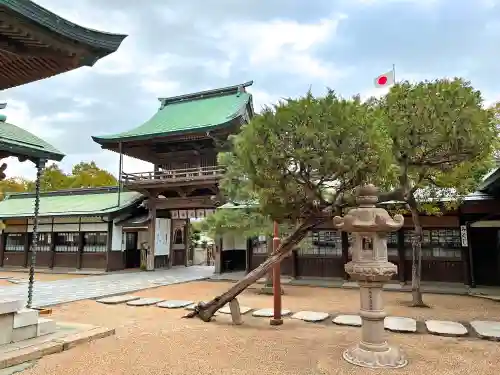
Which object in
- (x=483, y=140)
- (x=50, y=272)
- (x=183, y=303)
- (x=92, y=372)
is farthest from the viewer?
(x=50, y=272)

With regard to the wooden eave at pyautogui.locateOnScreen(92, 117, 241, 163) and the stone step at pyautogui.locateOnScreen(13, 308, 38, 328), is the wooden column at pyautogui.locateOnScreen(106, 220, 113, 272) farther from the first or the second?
the stone step at pyautogui.locateOnScreen(13, 308, 38, 328)

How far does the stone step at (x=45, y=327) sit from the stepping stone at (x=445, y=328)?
6.44m

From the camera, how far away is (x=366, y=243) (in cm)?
542

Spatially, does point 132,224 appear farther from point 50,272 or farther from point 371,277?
point 371,277

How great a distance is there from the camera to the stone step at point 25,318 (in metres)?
5.49

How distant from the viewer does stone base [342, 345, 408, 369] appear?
4.91 meters

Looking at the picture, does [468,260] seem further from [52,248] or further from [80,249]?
[52,248]

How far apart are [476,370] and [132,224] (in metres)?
17.0

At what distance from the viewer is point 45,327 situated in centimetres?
600

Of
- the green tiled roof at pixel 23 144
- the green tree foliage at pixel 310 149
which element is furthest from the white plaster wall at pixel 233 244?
the green tree foliage at pixel 310 149

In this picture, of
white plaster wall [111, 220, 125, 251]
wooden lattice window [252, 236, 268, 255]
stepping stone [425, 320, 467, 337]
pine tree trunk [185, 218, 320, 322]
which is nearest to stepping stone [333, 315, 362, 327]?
stepping stone [425, 320, 467, 337]

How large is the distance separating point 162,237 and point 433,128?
16.1 m

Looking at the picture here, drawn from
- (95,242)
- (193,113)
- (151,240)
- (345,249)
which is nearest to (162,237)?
(151,240)

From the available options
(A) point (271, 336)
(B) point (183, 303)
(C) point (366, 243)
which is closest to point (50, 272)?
(B) point (183, 303)
